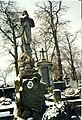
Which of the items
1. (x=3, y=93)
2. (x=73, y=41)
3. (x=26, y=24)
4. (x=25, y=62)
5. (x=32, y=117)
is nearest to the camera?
(x=32, y=117)

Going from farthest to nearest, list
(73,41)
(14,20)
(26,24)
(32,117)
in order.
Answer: (73,41) < (14,20) < (26,24) < (32,117)

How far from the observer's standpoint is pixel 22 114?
260 inches

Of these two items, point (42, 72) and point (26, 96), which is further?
point (42, 72)

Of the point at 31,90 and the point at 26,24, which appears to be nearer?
the point at 31,90

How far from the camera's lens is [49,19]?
20969 mm

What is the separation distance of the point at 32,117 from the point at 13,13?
1458 centimetres

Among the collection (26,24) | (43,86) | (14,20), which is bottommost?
(43,86)

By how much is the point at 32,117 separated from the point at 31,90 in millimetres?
657

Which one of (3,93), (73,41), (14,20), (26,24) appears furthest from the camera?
(73,41)

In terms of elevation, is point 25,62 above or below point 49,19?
below

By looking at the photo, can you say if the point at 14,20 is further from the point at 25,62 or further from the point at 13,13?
the point at 25,62

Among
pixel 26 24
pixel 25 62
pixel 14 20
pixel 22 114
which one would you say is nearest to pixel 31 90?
pixel 22 114

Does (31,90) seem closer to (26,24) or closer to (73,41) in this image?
(26,24)

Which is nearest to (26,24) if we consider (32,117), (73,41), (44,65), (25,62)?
(25,62)
